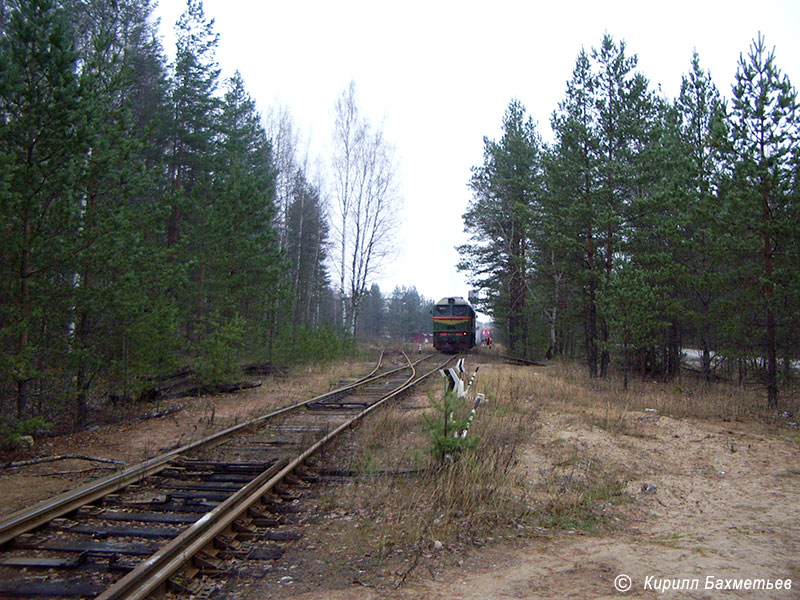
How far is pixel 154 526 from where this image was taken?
492 cm

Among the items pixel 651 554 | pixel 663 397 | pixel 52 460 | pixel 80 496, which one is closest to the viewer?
pixel 651 554

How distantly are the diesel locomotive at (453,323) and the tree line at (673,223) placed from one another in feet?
23.6

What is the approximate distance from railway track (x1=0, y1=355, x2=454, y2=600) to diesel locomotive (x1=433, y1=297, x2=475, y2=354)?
86.7 ft

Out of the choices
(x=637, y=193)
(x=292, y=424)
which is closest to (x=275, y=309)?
(x=292, y=424)

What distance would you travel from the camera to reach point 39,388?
922 centimetres

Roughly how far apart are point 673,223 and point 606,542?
1308 cm

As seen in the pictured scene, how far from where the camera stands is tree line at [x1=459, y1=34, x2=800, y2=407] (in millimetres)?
14211

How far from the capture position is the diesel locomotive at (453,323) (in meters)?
34.2

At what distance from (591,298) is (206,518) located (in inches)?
701

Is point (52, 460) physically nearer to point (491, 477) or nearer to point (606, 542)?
point (491, 477)

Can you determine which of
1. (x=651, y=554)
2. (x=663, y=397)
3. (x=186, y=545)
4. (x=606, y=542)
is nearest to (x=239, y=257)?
(x=186, y=545)

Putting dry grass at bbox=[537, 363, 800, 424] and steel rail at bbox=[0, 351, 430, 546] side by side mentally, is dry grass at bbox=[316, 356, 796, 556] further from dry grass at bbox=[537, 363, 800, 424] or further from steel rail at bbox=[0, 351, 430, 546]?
steel rail at bbox=[0, 351, 430, 546]

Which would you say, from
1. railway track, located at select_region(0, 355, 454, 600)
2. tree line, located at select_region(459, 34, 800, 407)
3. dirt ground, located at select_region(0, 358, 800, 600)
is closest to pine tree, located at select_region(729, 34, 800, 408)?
tree line, located at select_region(459, 34, 800, 407)

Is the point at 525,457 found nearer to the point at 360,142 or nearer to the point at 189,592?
the point at 189,592
